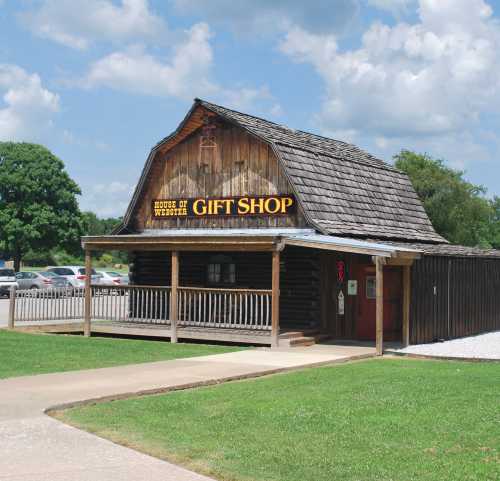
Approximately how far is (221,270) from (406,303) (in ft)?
20.5

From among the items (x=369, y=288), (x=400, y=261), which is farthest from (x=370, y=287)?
(x=400, y=261)

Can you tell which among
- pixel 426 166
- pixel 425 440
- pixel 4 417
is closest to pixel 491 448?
pixel 425 440

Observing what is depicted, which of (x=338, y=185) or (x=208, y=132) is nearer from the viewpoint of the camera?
(x=338, y=185)

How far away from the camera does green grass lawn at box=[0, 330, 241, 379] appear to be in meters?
15.5

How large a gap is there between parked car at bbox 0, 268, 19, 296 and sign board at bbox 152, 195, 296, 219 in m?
21.9

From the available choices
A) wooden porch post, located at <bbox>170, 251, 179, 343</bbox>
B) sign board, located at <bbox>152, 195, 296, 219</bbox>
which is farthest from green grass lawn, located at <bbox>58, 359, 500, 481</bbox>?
sign board, located at <bbox>152, 195, 296, 219</bbox>

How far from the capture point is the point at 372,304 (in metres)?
21.8

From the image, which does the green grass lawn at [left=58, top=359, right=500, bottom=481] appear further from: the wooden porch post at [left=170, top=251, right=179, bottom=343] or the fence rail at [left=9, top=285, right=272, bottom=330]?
the wooden porch post at [left=170, top=251, right=179, bottom=343]

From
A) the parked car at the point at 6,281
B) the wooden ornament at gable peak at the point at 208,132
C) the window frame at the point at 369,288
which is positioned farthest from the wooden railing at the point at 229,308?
the parked car at the point at 6,281

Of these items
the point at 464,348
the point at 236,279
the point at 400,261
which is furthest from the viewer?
the point at 236,279

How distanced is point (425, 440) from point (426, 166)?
46.3 meters

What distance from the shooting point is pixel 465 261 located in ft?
77.0

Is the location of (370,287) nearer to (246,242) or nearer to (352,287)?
(352,287)

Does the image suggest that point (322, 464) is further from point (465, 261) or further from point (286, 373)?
point (465, 261)
